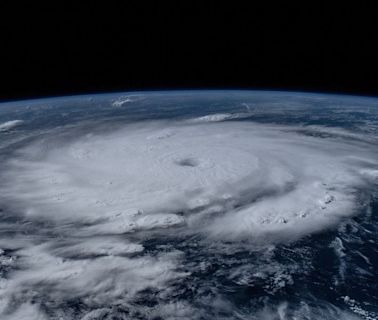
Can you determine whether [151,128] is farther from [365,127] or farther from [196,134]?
[365,127]

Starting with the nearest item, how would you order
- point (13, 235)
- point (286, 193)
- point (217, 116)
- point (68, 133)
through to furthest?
1. point (13, 235)
2. point (286, 193)
3. point (68, 133)
4. point (217, 116)

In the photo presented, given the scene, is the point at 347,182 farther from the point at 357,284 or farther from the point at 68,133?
the point at 68,133

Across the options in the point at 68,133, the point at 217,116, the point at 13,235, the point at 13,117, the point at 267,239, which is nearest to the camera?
the point at 267,239

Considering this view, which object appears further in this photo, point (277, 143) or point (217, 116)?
point (217, 116)

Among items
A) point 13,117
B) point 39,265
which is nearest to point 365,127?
point 39,265

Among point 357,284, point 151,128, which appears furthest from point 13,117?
point 357,284

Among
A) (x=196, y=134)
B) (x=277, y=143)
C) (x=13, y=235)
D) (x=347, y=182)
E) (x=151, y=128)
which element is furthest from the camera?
(x=151, y=128)
